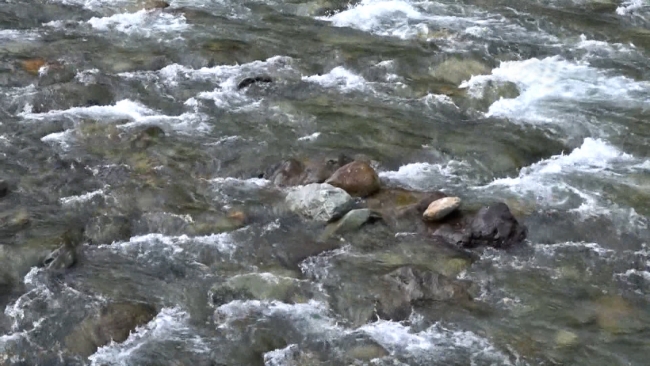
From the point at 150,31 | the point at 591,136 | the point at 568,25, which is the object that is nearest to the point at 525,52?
the point at 568,25

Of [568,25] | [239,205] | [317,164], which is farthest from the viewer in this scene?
[568,25]

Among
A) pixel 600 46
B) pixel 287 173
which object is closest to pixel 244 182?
pixel 287 173

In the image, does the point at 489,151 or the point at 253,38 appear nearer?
the point at 489,151

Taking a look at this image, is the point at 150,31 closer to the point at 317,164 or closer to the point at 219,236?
the point at 317,164

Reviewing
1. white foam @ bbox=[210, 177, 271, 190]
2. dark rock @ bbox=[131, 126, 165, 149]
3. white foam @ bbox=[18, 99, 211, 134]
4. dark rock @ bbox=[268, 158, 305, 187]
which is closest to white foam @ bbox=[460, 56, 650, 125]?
dark rock @ bbox=[268, 158, 305, 187]

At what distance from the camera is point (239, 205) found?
397 inches

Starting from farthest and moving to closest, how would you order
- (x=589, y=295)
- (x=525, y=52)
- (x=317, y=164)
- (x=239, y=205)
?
(x=525, y=52) → (x=317, y=164) → (x=239, y=205) → (x=589, y=295)

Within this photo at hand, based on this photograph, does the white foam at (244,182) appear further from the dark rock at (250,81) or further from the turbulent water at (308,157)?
the dark rock at (250,81)

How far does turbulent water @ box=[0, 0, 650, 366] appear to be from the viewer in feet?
27.0

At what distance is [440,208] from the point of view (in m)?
9.78

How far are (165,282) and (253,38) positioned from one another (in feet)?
21.7

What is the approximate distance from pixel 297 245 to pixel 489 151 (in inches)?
124

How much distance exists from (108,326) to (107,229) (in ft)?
5.31

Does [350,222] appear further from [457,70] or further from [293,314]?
[457,70]
